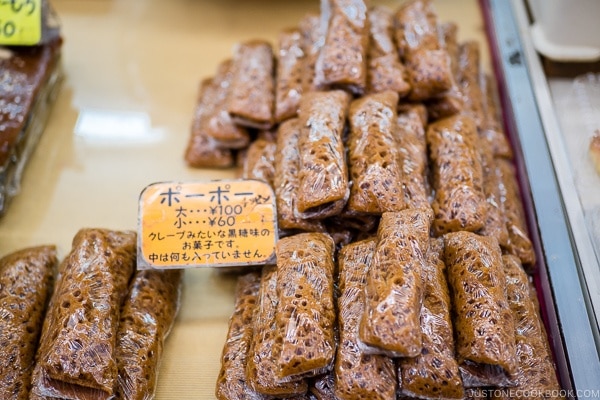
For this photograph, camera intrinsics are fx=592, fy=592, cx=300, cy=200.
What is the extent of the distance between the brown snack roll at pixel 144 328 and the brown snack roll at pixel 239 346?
228 millimetres

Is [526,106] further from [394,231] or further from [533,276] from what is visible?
[394,231]

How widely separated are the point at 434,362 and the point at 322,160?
2.47ft

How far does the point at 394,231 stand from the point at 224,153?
1121mm

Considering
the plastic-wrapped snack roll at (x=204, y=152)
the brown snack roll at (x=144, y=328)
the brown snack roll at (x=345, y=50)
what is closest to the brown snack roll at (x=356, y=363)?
the brown snack roll at (x=144, y=328)

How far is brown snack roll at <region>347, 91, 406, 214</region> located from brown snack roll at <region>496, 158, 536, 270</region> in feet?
1.61

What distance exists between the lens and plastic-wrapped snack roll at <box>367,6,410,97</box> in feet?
7.97

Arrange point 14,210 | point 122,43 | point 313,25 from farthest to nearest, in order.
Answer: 1. point 122,43
2. point 313,25
3. point 14,210

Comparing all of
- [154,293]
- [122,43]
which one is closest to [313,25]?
[122,43]

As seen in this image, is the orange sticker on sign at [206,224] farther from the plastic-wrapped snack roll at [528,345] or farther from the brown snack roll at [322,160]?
the plastic-wrapped snack roll at [528,345]

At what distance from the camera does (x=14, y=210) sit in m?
2.53

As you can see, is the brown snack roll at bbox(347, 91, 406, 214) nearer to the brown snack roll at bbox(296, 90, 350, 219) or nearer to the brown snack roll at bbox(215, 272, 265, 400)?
the brown snack roll at bbox(296, 90, 350, 219)

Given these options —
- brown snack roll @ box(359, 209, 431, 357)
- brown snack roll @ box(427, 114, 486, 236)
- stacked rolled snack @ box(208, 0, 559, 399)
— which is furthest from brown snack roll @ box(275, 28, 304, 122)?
brown snack roll @ box(359, 209, 431, 357)

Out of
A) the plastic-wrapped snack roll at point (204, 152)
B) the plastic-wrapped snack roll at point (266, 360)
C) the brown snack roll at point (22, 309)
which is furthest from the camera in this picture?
the plastic-wrapped snack roll at point (204, 152)

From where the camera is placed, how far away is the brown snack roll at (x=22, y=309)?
1.84 meters
